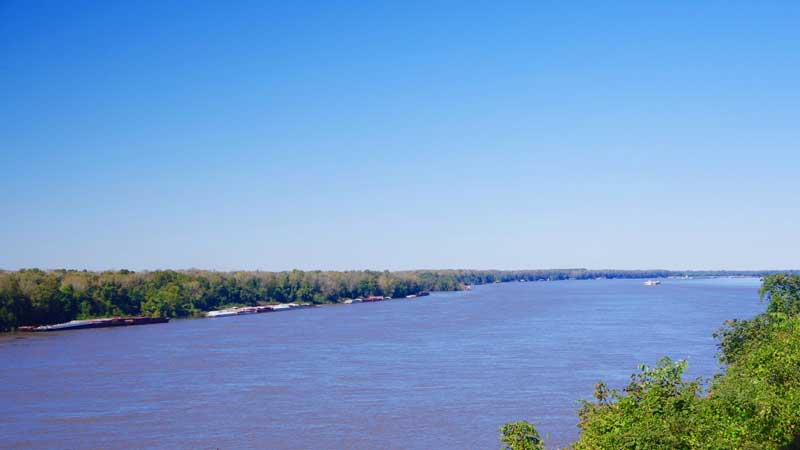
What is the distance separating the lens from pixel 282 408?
105 ft

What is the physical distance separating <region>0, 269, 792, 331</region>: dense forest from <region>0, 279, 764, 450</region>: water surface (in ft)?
31.6

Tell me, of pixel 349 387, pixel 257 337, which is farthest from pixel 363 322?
pixel 349 387

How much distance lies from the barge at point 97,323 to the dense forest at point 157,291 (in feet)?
5.75

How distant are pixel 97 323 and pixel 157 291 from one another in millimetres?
14495

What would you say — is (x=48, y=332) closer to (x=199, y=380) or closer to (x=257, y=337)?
(x=257, y=337)

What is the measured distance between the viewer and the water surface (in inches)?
1097

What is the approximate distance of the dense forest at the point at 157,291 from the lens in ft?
243

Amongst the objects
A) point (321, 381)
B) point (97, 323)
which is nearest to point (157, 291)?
point (97, 323)

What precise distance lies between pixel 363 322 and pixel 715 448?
64113 millimetres

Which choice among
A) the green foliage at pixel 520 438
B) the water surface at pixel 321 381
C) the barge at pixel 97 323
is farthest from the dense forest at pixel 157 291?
the green foliage at pixel 520 438

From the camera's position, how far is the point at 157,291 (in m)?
91.9

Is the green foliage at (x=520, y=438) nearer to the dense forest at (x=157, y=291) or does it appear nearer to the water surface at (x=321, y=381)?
the water surface at (x=321, y=381)

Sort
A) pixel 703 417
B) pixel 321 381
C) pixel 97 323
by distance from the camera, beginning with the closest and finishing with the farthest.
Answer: pixel 703 417 < pixel 321 381 < pixel 97 323

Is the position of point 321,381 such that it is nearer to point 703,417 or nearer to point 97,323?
point 703,417
